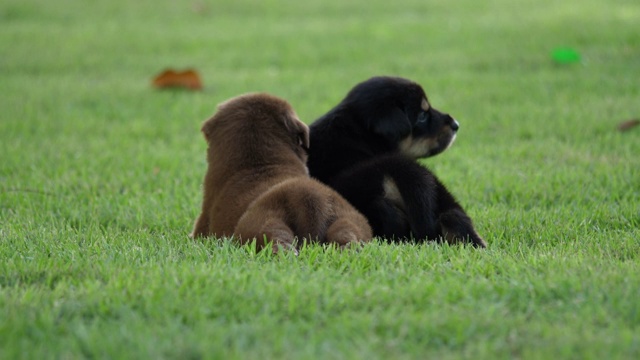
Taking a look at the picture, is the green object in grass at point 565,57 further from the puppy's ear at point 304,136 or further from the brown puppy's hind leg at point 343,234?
the brown puppy's hind leg at point 343,234

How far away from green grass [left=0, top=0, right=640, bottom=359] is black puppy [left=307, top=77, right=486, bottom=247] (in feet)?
0.94

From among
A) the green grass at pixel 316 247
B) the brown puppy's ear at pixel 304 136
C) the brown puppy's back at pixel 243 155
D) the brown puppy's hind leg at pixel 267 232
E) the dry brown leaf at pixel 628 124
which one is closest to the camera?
the green grass at pixel 316 247

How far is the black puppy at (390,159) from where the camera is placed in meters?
5.09

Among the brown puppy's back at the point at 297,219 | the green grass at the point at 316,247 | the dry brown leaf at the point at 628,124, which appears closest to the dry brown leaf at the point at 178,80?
the green grass at the point at 316,247

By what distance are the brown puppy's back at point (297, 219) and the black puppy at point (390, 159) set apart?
0.49 m

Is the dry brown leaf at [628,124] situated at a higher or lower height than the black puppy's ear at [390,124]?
lower

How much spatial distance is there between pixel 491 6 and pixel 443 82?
21.5 ft

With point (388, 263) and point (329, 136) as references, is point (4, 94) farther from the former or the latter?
point (388, 263)

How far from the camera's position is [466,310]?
3.74 metres

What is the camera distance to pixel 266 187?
4.95 meters

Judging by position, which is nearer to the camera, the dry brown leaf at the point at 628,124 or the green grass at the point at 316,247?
the green grass at the point at 316,247

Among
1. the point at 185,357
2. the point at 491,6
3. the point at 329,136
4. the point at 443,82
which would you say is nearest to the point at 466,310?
the point at 185,357

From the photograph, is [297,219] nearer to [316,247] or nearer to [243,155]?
[316,247]

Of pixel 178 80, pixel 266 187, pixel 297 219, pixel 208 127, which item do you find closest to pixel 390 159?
pixel 266 187
